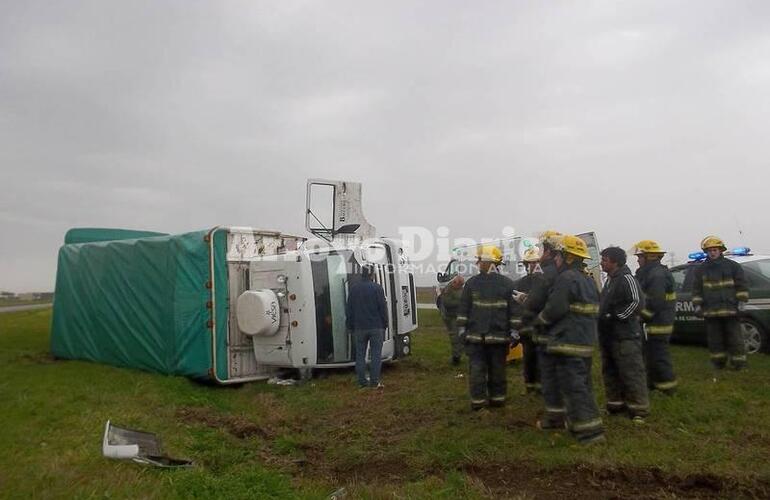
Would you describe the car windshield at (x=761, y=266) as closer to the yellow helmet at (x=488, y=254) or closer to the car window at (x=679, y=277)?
the car window at (x=679, y=277)

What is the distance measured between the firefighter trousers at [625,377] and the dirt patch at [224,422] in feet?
11.1

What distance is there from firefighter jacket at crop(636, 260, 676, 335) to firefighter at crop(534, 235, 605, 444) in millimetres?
1610

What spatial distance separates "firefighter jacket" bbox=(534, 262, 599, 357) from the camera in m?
5.08

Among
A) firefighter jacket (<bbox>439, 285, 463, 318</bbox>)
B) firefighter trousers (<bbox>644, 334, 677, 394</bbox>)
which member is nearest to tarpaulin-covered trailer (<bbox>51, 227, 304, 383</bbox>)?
firefighter jacket (<bbox>439, 285, 463, 318</bbox>)

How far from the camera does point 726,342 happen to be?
26.0 feet

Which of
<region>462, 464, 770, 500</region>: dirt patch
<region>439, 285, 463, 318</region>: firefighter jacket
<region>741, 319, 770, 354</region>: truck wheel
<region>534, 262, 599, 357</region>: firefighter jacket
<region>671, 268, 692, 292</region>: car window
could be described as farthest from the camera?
<region>671, 268, 692, 292</region>: car window

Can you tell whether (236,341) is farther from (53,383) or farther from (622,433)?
(622,433)

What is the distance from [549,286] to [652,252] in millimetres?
1826

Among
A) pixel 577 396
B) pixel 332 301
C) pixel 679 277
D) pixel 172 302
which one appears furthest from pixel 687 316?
pixel 172 302

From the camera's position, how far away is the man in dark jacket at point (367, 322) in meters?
8.05

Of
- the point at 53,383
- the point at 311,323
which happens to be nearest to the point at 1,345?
the point at 53,383

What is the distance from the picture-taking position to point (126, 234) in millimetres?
12688

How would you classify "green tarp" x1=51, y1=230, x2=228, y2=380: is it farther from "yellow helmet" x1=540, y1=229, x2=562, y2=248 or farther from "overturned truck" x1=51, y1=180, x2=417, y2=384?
"yellow helmet" x1=540, y1=229, x2=562, y2=248

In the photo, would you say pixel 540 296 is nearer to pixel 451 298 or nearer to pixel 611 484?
pixel 611 484
